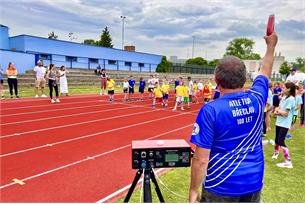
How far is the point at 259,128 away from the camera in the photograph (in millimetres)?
2328

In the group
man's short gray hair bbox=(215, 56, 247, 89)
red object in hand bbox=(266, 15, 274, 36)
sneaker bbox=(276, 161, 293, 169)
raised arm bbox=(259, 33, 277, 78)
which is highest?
red object in hand bbox=(266, 15, 274, 36)

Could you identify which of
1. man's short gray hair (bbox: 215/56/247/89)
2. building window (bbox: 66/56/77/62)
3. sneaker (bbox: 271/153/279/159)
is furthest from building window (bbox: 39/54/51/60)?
man's short gray hair (bbox: 215/56/247/89)

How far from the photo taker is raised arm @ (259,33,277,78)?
273 centimetres

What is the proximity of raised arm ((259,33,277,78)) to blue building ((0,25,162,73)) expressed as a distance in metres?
23.6

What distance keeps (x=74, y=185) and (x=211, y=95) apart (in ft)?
39.6

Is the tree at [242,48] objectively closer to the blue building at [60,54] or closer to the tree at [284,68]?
the tree at [284,68]

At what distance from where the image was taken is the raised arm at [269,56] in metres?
2.73

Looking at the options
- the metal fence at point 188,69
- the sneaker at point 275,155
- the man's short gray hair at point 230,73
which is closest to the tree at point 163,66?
the metal fence at point 188,69

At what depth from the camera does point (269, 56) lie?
2783 millimetres

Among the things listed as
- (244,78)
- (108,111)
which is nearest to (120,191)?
(244,78)

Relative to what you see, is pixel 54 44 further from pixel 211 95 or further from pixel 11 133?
pixel 11 133

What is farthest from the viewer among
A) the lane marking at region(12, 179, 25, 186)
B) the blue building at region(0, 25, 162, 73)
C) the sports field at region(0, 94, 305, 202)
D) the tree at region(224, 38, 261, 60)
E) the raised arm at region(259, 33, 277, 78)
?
the tree at region(224, 38, 261, 60)

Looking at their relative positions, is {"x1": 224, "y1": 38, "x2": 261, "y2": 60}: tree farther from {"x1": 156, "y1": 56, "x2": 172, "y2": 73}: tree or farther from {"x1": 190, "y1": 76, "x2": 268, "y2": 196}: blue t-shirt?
{"x1": 190, "y1": 76, "x2": 268, "y2": 196}: blue t-shirt

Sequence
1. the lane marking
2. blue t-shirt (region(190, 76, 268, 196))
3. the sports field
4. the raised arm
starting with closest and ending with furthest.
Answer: blue t-shirt (region(190, 76, 268, 196)), the raised arm, the sports field, the lane marking
